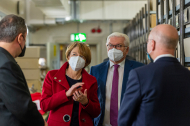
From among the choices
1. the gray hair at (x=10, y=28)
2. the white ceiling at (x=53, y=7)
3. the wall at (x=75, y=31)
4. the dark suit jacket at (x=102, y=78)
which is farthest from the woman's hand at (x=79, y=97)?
the wall at (x=75, y=31)

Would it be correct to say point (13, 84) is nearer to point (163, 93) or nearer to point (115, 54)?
point (163, 93)

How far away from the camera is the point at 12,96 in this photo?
104cm

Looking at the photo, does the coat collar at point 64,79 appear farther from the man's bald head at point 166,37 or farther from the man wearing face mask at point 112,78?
the man's bald head at point 166,37

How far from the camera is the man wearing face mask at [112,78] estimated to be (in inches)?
68.7

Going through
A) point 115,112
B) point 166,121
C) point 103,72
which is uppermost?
point 103,72

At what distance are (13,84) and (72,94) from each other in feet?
1.69

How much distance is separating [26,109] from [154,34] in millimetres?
845

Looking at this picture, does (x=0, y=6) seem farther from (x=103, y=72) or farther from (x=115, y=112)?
(x=115, y=112)

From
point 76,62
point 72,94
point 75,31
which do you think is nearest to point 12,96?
point 72,94

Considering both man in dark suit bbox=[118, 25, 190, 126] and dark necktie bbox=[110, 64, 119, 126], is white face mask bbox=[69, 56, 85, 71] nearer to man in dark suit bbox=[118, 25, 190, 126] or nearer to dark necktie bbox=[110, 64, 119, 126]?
dark necktie bbox=[110, 64, 119, 126]

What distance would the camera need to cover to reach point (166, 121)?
103 centimetres

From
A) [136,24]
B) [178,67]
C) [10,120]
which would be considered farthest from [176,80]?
[136,24]

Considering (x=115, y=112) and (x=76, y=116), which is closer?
(x=76, y=116)

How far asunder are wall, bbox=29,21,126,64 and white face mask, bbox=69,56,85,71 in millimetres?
5221
